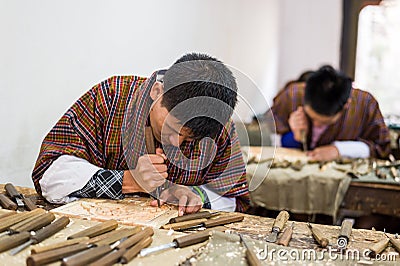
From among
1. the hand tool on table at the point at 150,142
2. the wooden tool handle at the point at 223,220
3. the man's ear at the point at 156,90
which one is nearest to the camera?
the wooden tool handle at the point at 223,220

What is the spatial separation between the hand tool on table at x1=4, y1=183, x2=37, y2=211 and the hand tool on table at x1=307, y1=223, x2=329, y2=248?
2.45ft

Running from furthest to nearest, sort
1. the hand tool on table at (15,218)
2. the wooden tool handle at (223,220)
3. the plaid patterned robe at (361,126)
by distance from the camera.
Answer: the plaid patterned robe at (361,126)
the wooden tool handle at (223,220)
the hand tool on table at (15,218)

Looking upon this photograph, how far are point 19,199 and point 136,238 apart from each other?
500 mm

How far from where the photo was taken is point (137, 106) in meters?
1.55

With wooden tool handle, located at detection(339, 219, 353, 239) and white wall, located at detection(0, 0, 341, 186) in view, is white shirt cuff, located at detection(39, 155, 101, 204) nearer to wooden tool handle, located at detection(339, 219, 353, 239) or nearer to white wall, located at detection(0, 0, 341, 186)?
white wall, located at detection(0, 0, 341, 186)

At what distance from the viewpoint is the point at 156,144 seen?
1.55 meters

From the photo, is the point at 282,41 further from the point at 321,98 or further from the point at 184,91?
the point at 184,91

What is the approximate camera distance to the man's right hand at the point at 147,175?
147 centimetres

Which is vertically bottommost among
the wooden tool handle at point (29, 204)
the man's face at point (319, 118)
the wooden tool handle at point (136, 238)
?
the wooden tool handle at point (136, 238)

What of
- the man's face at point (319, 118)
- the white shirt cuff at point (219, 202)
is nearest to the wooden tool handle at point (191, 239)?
the white shirt cuff at point (219, 202)

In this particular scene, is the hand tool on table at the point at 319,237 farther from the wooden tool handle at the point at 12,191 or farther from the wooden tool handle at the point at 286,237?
the wooden tool handle at the point at 12,191

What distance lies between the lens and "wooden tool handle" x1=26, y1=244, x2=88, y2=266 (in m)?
1.01

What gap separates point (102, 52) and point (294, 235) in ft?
4.61

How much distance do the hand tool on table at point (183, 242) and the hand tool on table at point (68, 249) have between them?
8 centimetres
